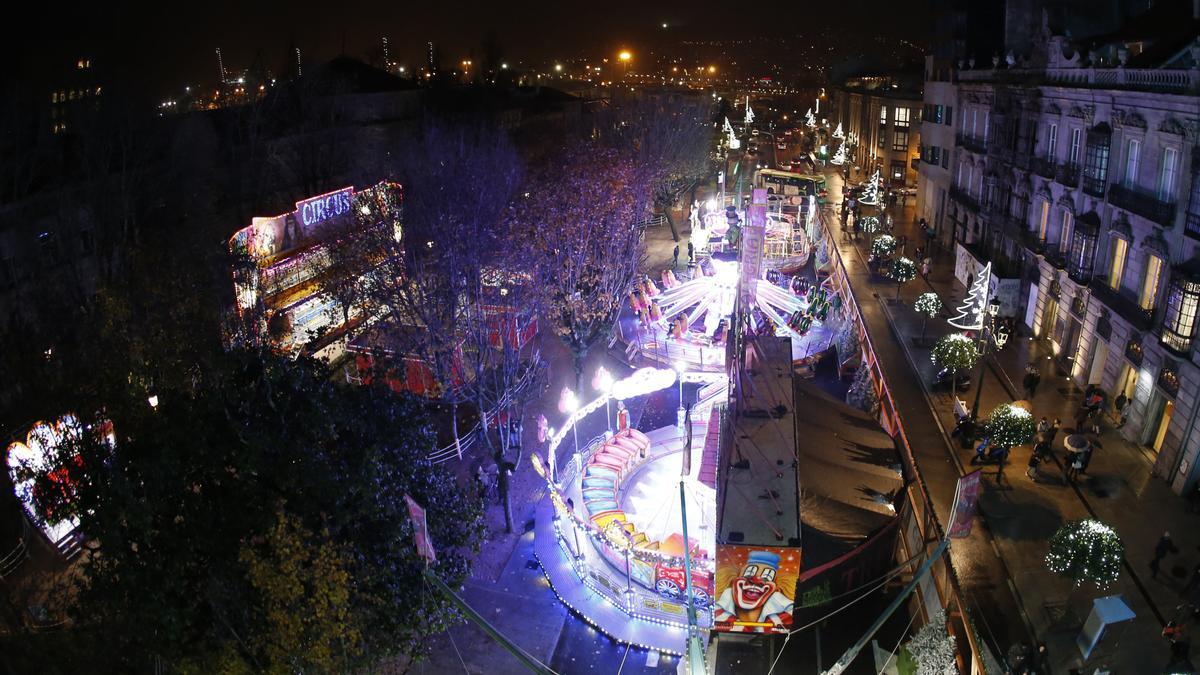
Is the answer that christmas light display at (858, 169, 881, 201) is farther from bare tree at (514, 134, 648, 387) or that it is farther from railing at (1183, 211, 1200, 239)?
railing at (1183, 211, 1200, 239)

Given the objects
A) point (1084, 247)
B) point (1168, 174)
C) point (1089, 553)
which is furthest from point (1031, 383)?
point (1089, 553)

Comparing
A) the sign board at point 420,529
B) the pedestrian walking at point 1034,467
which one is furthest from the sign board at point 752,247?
the sign board at point 420,529

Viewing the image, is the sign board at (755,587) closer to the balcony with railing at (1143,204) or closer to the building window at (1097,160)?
the balcony with railing at (1143,204)

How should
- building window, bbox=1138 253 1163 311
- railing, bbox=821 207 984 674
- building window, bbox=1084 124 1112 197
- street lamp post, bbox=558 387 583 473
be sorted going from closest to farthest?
1. railing, bbox=821 207 984 674
2. building window, bbox=1138 253 1163 311
3. street lamp post, bbox=558 387 583 473
4. building window, bbox=1084 124 1112 197

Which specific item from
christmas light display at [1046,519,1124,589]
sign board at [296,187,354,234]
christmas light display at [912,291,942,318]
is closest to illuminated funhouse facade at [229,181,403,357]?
sign board at [296,187,354,234]

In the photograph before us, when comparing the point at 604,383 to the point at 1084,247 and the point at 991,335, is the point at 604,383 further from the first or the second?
the point at 1084,247

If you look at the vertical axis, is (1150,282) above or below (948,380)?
above
